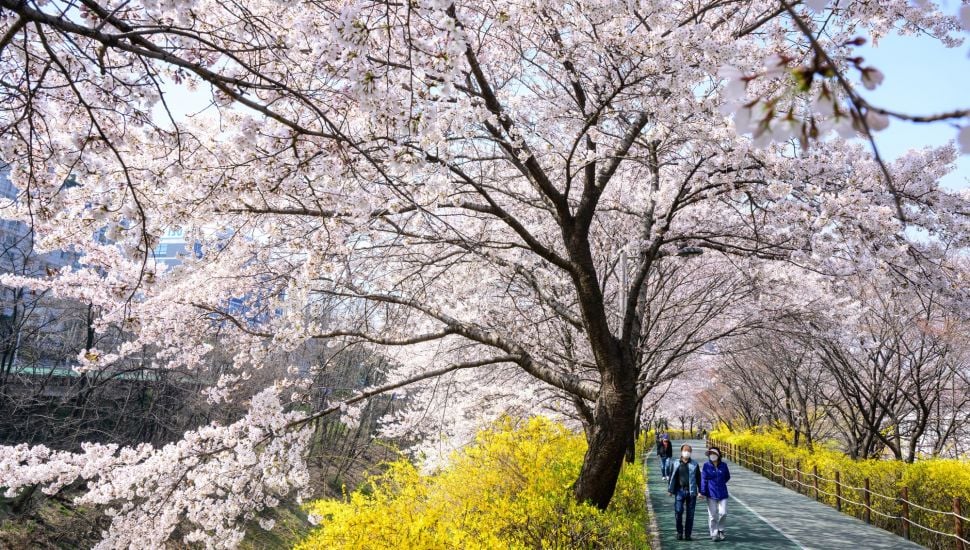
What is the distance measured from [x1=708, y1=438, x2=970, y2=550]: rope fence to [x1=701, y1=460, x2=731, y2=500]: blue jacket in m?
2.85

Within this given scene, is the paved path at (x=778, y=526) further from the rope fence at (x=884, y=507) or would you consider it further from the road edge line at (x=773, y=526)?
the rope fence at (x=884, y=507)

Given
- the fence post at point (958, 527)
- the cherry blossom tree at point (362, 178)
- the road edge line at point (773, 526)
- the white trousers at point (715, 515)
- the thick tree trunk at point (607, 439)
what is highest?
the cherry blossom tree at point (362, 178)

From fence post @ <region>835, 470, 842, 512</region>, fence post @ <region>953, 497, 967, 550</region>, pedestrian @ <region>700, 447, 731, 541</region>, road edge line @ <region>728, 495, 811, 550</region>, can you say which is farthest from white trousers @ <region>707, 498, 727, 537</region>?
fence post @ <region>835, 470, 842, 512</region>

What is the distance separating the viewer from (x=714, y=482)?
9.75 metres

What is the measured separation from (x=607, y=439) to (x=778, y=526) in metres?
7.32

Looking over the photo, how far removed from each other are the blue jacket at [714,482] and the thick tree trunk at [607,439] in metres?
4.27

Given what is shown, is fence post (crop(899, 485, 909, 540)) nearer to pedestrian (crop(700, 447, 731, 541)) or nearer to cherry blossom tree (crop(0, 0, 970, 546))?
pedestrian (crop(700, 447, 731, 541))

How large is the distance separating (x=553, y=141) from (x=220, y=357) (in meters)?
21.4

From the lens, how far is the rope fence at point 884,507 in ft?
29.9

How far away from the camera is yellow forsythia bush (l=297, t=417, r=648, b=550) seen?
4.53 m

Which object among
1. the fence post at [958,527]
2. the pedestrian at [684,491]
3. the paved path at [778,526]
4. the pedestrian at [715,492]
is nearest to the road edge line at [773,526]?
the paved path at [778,526]

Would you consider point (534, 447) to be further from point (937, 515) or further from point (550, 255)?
point (937, 515)

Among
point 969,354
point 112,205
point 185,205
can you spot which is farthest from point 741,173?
point 969,354

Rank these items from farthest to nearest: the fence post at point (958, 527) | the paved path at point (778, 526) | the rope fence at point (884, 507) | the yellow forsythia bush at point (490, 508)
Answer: the paved path at point (778, 526) → the rope fence at point (884, 507) → the fence post at point (958, 527) → the yellow forsythia bush at point (490, 508)
